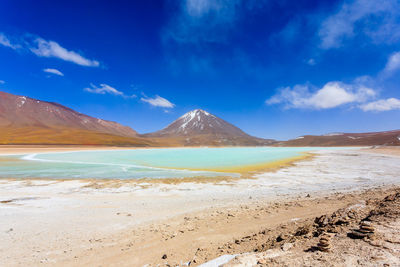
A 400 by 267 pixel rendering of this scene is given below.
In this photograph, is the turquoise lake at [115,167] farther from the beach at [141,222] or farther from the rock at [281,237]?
the rock at [281,237]

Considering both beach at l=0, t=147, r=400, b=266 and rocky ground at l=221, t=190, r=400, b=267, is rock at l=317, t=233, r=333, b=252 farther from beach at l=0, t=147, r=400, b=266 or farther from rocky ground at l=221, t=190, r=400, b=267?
beach at l=0, t=147, r=400, b=266

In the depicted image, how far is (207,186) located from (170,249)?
→ 7174mm

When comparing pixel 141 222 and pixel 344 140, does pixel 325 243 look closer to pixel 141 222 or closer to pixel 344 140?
pixel 141 222

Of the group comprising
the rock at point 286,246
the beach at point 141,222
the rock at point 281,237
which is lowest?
the beach at point 141,222

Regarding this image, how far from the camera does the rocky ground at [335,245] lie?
290 centimetres

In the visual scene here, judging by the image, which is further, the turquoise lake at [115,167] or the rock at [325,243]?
the turquoise lake at [115,167]

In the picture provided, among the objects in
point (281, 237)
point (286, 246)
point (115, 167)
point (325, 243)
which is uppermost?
point (115, 167)

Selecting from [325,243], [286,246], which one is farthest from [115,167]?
[325,243]

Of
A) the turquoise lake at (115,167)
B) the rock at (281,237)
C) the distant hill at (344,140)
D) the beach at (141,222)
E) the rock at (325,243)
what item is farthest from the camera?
the distant hill at (344,140)

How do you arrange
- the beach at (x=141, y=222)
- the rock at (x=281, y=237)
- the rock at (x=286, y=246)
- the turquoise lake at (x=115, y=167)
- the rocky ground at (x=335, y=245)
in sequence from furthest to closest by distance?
1. the turquoise lake at (x=115, y=167)
2. the beach at (x=141, y=222)
3. the rock at (x=281, y=237)
4. the rock at (x=286, y=246)
5. the rocky ground at (x=335, y=245)

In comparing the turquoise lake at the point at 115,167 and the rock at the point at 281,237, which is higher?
the turquoise lake at the point at 115,167

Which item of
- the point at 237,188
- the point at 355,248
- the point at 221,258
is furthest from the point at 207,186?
the point at 355,248

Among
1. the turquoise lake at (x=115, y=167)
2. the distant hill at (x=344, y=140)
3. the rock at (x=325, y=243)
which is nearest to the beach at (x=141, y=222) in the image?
the rock at (x=325, y=243)

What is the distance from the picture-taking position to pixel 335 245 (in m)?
3.29
